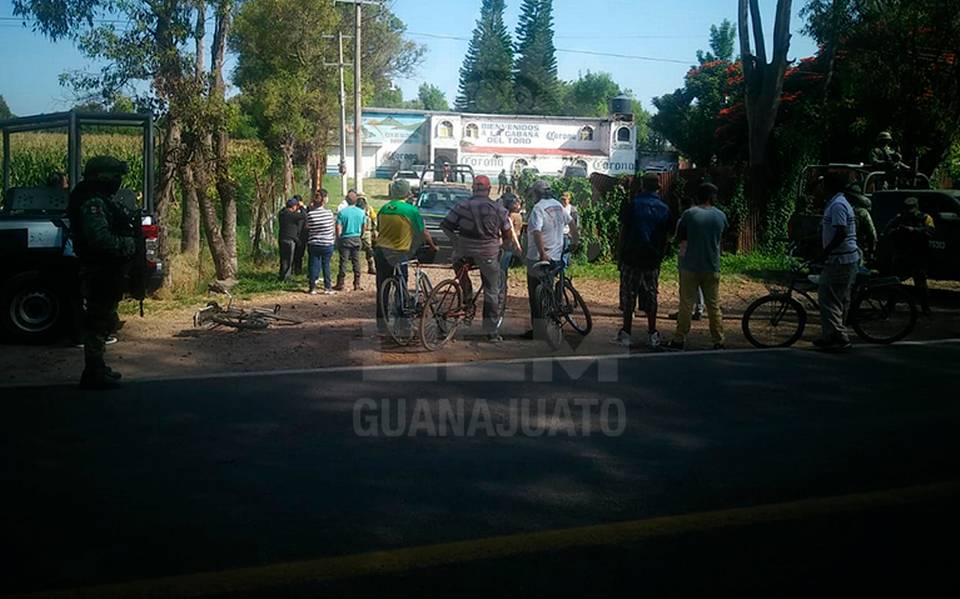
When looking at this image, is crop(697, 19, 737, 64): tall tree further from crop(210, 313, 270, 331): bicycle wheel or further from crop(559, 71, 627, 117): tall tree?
crop(210, 313, 270, 331): bicycle wheel

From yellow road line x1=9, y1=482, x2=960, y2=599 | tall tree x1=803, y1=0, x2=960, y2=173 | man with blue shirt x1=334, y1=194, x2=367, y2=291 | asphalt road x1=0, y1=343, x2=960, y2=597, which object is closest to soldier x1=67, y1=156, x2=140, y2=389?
asphalt road x1=0, y1=343, x2=960, y2=597

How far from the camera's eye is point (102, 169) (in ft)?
26.9

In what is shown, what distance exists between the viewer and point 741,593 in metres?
4.12

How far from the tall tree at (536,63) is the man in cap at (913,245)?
73217 millimetres

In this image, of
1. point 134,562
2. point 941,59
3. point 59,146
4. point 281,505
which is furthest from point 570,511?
point 941,59

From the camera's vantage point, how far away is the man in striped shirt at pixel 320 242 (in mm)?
16094

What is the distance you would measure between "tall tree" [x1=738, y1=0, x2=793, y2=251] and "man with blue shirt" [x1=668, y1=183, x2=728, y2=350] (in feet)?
42.7

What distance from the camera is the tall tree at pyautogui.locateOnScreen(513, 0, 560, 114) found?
83.6m

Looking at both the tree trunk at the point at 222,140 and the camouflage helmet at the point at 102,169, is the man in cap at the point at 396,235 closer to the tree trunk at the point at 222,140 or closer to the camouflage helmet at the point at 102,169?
the camouflage helmet at the point at 102,169

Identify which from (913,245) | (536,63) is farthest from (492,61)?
(913,245)

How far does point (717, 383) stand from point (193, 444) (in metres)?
4.75

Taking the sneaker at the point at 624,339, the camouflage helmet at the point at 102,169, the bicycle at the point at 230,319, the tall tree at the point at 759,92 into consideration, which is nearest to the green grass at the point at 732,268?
the tall tree at the point at 759,92

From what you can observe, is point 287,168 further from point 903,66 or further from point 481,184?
point 481,184

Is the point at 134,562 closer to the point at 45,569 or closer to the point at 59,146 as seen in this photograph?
the point at 45,569
